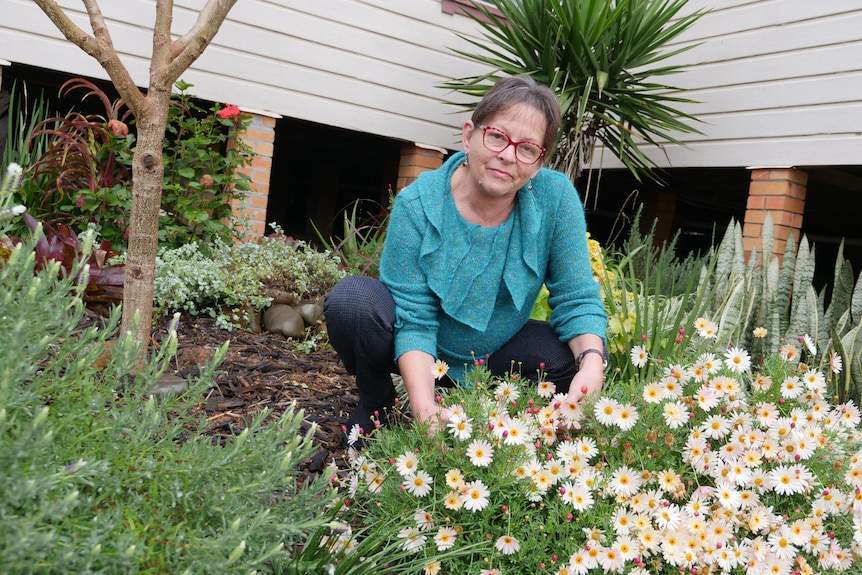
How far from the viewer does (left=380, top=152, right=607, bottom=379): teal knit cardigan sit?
2285mm

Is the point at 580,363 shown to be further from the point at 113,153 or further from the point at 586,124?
the point at 586,124

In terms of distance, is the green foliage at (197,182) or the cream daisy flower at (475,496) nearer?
the cream daisy flower at (475,496)

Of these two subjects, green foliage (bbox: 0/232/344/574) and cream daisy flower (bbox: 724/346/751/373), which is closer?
green foliage (bbox: 0/232/344/574)

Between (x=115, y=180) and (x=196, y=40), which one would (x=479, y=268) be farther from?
(x=115, y=180)

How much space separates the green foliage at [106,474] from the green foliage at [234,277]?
2.35 meters

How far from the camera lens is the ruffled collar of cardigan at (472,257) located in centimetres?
229

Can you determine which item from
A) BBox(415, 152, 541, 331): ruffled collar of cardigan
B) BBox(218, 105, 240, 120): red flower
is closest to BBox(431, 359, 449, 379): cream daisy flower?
BBox(415, 152, 541, 331): ruffled collar of cardigan

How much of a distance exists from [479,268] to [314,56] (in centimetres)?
381

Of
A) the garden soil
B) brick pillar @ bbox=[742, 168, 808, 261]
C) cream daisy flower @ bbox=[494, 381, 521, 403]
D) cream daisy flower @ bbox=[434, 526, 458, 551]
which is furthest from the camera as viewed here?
brick pillar @ bbox=[742, 168, 808, 261]

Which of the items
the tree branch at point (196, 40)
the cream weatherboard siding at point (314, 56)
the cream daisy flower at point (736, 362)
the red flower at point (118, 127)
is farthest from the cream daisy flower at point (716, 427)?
the cream weatherboard siding at point (314, 56)

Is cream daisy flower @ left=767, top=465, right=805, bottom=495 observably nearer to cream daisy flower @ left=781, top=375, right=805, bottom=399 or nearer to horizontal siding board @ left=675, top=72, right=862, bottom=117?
cream daisy flower @ left=781, top=375, right=805, bottom=399

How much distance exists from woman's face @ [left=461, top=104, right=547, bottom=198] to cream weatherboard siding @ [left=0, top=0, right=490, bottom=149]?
3527mm

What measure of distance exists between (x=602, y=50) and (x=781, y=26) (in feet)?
4.36

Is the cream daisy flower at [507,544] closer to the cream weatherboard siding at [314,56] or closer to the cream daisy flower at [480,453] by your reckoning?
the cream daisy flower at [480,453]
